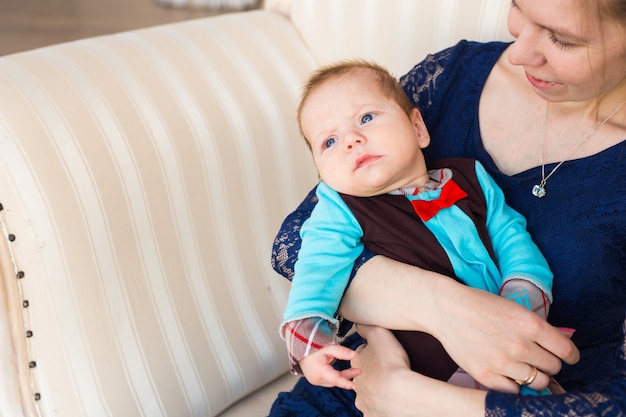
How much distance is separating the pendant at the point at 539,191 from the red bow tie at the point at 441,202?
13 cm

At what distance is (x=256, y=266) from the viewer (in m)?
1.62

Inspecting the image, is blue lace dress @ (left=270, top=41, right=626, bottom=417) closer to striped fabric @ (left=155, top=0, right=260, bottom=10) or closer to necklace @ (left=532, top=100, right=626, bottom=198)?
necklace @ (left=532, top=100, right=626, bottom=198)

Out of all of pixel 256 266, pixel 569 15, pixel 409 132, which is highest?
pixel 569 15

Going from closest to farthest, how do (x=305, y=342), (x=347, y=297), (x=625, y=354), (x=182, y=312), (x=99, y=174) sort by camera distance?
1. (x=625, y=354)
2. (x=305, y=342)
3. (x=347, y=297)
4. (x=99, y=174)
5. (x=182, y=312)

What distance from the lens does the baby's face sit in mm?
1215

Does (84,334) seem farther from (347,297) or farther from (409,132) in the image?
(409,132)

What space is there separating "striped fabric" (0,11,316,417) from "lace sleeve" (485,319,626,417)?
65cm

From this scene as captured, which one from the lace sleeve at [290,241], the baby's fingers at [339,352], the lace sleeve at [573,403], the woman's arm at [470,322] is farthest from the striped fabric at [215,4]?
the lace sleeve at [573,403]

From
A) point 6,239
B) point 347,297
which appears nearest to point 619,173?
point 347,297

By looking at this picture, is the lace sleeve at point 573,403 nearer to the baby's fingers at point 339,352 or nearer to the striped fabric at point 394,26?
the baby's fingers at point 339,352

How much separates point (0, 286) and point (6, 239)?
8 cm

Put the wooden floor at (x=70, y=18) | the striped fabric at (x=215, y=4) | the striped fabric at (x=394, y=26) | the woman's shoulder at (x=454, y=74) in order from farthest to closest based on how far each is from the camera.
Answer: the striped fabric at (x=215, y=4), the wooden floor at (x=70, y=18), the striped fabric at (x=394, y=26), the woman's shoulder at (x=454, y=74)

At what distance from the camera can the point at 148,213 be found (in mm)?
1418

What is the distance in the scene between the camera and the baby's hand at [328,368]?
109 centimetres
